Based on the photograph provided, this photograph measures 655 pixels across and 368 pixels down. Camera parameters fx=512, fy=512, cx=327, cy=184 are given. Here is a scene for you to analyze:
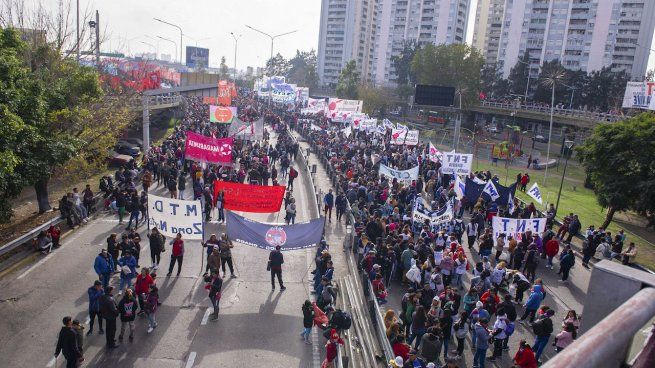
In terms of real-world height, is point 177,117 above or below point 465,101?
below

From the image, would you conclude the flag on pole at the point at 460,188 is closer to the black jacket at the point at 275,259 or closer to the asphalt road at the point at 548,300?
the asphalt road at the point at 548,300

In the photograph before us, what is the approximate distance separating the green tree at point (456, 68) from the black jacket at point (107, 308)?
68706 millimetres

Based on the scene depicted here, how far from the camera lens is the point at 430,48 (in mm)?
77250

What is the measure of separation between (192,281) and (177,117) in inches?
1690

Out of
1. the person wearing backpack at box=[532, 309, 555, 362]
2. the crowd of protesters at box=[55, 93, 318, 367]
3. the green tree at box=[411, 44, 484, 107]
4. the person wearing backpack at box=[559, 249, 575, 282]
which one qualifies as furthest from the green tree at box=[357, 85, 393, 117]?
the person wearing backpack at box=[532, 309, 555, 362]

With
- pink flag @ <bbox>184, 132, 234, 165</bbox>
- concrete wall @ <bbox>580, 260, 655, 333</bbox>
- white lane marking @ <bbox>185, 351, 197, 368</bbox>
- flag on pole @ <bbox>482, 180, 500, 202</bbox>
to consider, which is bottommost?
white lane marking @ <bbox>185, 351, 197, 368</bbox>

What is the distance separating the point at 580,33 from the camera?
3890 inches

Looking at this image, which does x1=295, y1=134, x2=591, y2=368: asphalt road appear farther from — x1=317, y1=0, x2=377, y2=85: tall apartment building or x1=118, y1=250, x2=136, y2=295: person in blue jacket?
x1=317, y1=0, x2=377, y2=85: tall apartment building

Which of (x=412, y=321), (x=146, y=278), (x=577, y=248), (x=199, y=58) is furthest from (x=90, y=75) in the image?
(x=199, y=58)

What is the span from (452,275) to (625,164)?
1303 centimetres

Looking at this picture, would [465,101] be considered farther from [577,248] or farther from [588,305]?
[588,305]

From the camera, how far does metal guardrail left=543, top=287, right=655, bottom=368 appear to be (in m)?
1.41

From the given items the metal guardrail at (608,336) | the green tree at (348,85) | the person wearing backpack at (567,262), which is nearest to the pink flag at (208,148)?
the person wearing backpack at (567,262)

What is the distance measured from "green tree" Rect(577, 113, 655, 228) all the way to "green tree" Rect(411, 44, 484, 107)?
164 ft
